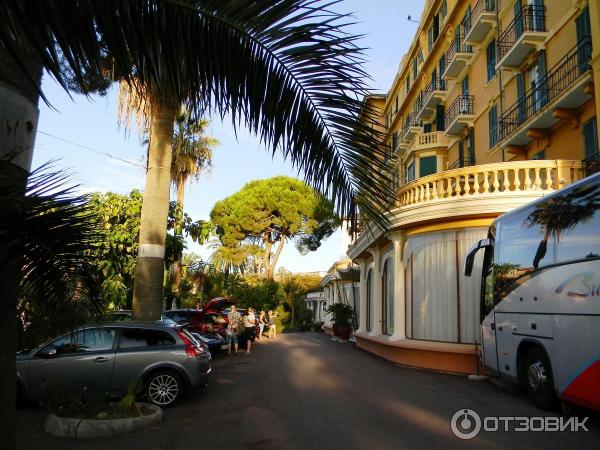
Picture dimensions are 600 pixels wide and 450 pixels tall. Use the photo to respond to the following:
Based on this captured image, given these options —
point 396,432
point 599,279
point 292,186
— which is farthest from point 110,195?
point 292,186

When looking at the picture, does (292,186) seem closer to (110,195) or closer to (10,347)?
(110,195)

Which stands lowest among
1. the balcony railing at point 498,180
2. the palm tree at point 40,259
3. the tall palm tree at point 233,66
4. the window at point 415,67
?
the palm tree at point 40,259

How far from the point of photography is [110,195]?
644 inches

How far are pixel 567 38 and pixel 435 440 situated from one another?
14.2m

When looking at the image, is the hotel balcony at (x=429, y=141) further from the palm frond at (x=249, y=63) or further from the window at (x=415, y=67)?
Result: the palm frond at (x=249, y=63)

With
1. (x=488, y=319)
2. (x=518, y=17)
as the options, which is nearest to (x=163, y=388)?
(x=488, y=319)

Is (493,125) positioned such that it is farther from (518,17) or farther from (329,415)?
(329,415)

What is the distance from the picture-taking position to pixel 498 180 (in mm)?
13727

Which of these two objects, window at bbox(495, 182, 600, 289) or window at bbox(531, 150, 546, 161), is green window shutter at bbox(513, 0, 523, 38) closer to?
window at bbox(531, 150, 546, 161)

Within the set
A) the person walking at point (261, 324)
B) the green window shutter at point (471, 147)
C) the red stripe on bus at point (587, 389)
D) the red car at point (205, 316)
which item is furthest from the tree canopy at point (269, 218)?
the red stripe on bus at point (587, 389)

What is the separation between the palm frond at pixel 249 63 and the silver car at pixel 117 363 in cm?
708

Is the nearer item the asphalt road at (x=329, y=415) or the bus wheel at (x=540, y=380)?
the asphalt road at (x=329, y=415)

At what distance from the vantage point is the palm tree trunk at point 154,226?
9.03m

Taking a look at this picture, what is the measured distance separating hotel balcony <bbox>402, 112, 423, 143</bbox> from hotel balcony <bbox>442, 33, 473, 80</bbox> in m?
4.29
